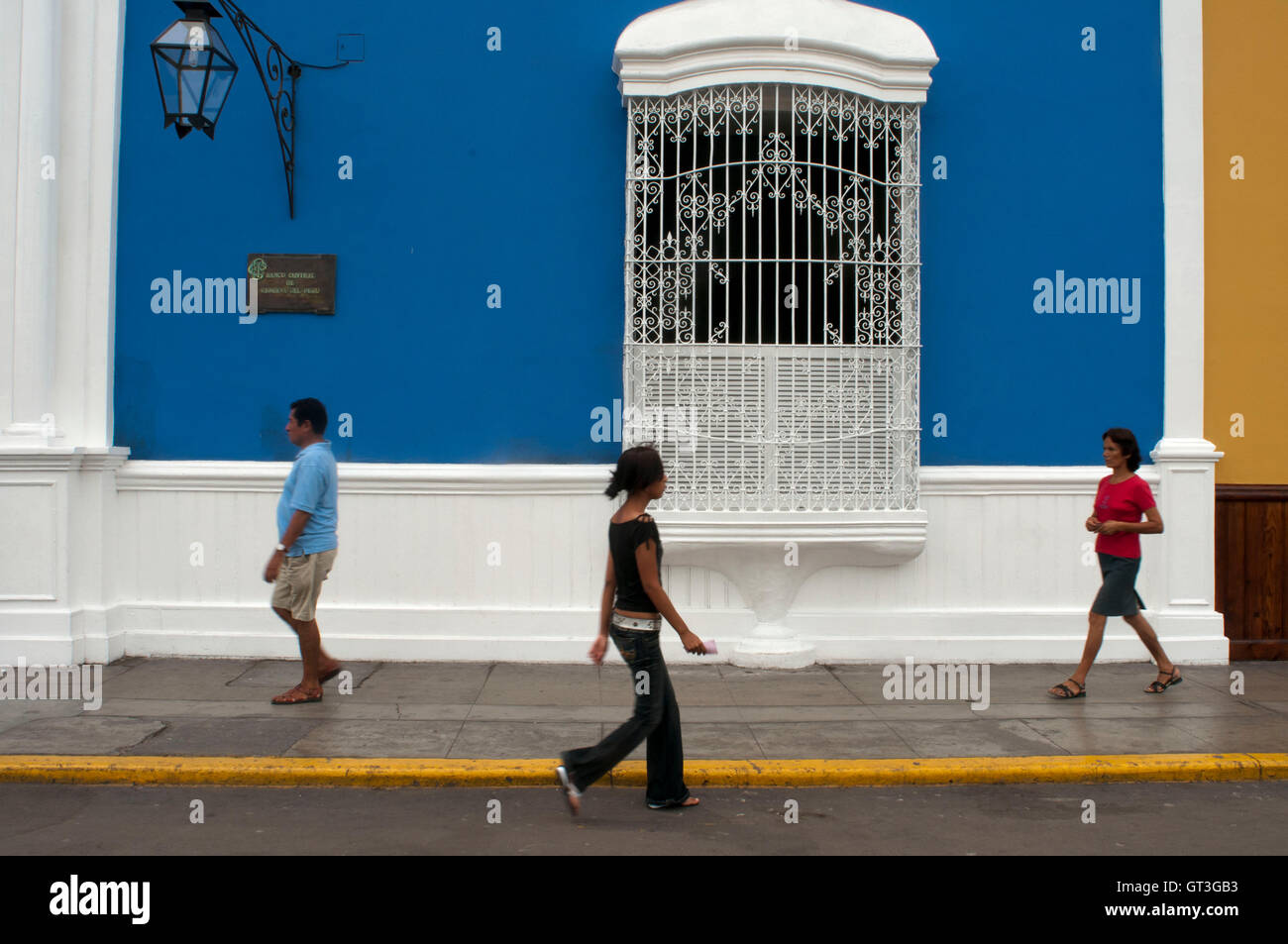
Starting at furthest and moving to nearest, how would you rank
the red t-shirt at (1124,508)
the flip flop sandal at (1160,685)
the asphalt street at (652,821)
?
the flip flop sandal at (1160,685)
the red t-shirt at (1124,508)
the asphalt street at (652,821)

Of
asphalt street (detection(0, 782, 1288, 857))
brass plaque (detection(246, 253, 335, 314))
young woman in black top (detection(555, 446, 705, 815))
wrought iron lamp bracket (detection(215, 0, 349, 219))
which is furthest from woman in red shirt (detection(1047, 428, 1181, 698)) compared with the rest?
wrought iron lamp bracket (detection(215, 0, 349, 219))

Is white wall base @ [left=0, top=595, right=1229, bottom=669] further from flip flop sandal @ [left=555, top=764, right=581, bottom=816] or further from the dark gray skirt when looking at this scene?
flip flop sandal @ [left=555, top=764, right=581, bottom=816]

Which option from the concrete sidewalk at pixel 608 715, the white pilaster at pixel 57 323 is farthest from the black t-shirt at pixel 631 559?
the white pilaster at pixel 57 323

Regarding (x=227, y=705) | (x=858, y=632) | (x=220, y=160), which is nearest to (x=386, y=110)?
(x=220, y=160)

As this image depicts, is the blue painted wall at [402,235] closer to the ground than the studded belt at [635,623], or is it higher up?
higher up

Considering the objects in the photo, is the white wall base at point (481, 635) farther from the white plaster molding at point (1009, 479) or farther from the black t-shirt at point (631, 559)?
the black t-shirt at point (631, 559)

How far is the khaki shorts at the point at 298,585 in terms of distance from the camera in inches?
265

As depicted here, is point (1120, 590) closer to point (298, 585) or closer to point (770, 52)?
point (770, 52)

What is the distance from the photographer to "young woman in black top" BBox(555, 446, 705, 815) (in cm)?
491

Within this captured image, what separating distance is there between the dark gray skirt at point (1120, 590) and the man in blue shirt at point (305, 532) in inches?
191

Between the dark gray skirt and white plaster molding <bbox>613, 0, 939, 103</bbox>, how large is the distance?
3.54m

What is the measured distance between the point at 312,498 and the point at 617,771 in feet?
8.20

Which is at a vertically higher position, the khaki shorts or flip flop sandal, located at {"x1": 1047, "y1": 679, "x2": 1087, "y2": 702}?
the khaki shorts

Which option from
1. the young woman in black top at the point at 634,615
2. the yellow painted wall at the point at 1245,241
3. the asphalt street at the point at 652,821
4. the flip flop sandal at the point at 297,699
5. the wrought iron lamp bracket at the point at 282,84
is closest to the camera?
the asphalt street at the point at 652,821
